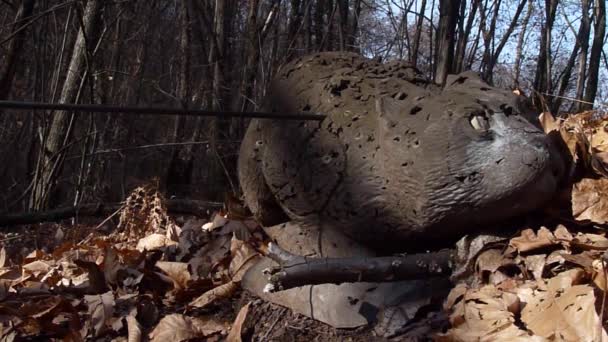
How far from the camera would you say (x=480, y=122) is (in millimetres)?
1840

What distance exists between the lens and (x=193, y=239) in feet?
9.25

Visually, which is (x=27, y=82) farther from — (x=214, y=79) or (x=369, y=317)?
(x=369, y=317)

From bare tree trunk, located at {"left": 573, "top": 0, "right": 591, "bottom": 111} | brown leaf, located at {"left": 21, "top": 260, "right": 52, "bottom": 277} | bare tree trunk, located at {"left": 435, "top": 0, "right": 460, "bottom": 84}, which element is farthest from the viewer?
bare tree trunk, located at {"left": 573, "top": 0, "right": 591, "bottom": 111}

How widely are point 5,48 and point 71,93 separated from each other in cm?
204

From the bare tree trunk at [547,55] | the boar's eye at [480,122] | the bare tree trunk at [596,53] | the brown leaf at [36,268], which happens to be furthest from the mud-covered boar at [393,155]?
the bare tree trunk at [596,53]

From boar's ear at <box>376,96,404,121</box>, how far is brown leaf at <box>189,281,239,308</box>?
2.81ft

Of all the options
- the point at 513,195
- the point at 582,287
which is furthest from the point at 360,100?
the point at 582,287

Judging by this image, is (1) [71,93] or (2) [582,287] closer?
(2) [582,287]

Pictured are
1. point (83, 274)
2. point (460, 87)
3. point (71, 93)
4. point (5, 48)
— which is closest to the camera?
point (460, 87)

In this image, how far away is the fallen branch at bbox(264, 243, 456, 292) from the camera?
1.64 m

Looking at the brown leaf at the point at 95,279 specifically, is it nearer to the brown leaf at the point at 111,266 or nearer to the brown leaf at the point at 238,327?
the brown leaf at the point at 111,266

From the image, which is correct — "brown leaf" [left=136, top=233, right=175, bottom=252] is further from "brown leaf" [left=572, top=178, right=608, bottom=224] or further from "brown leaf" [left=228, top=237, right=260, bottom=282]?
"brown leaf" [left=572, top=178, right=608, bottom=224]

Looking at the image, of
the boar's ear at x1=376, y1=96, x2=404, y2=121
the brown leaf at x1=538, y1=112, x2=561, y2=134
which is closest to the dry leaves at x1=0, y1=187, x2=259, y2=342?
the boar's ear at x1=376, y1=96, x2=404, y2=121

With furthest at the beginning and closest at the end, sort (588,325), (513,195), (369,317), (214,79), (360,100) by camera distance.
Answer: (214,79)
(360,100)
(369,317)
(513,195)
(588,325)
